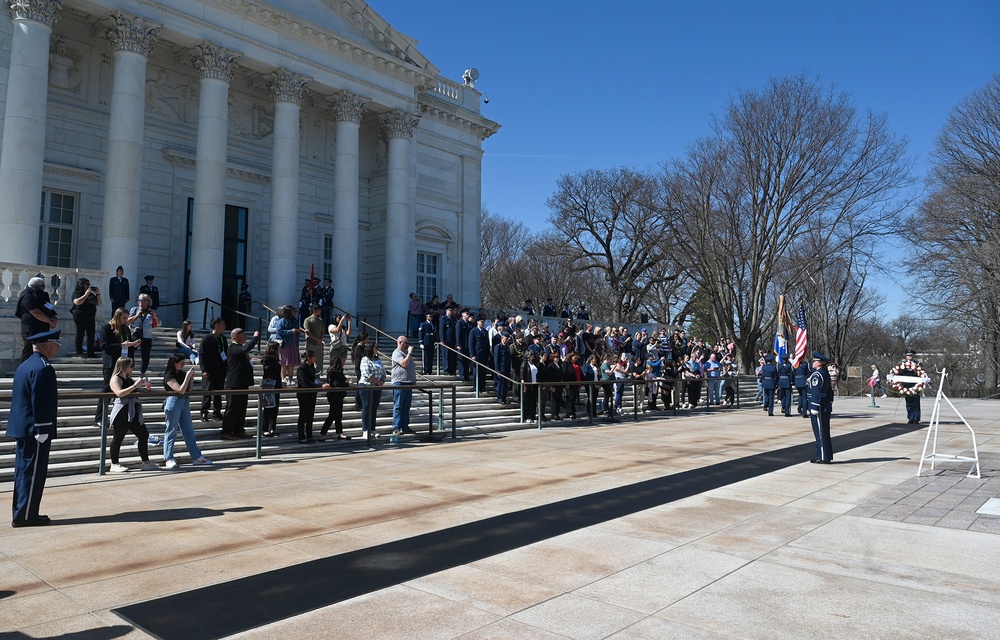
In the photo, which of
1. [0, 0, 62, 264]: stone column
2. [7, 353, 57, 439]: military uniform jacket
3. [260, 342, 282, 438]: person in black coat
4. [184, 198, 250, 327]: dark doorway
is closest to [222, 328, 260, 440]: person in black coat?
[260, 342, 282, 438]: person in black coat

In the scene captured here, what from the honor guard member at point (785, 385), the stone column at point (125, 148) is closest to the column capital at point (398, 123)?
the stone column at point (125, 148)

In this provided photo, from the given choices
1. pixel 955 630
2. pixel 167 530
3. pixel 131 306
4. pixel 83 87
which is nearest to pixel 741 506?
pixel 955 630

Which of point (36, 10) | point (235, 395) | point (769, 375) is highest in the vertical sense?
point (36, 10)

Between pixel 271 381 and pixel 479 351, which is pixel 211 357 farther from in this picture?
pixel 479 351

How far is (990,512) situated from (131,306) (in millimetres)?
21774

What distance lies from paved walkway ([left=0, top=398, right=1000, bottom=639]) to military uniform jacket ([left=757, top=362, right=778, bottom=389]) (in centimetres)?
1146

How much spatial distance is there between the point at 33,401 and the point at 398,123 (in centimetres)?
2446

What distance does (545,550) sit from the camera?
6211 millimetres

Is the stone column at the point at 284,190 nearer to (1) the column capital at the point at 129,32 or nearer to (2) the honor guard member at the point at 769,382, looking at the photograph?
(1) the column capital at the point at 129,32

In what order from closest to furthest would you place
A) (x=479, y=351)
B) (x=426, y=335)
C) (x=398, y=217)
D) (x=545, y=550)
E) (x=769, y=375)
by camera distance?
(x=545, y=550), (x=479, y=351), (x=426, y=335), (x=769, y=375), (x=398, y=217)

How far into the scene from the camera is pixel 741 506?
816cm

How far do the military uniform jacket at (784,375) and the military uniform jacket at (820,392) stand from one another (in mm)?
10684

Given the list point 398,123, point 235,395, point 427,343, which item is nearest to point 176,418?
point 235,395

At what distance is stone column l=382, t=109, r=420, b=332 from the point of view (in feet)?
96.5
